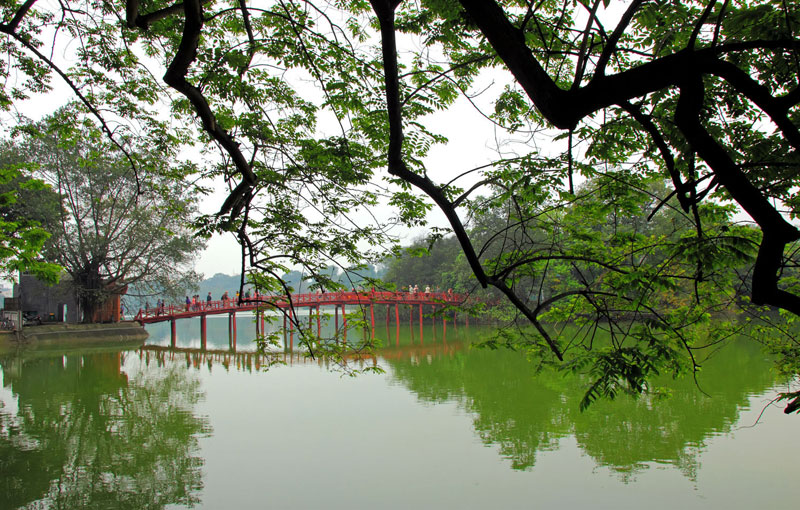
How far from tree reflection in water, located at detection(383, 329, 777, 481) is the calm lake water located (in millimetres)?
28

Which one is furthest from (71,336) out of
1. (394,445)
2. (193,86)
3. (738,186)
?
(738,186)

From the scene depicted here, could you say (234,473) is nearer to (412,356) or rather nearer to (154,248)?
(412,356)

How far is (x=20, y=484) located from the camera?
4.21 m

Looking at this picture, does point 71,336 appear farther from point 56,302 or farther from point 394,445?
point 394,445

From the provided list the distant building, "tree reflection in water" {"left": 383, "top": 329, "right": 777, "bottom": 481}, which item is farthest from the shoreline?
"tree reflection in water" {"left": 383, "top": 329, "right": 777, "bottom": 481}

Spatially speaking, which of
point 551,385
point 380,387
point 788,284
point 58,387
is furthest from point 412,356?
point 788,284

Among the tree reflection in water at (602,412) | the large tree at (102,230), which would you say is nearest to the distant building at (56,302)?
the large tree at (102,230)

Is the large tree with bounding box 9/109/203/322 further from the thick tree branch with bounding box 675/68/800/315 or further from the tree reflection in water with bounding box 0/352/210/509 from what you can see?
the thick tree branch with bounding box 675/68/800/315

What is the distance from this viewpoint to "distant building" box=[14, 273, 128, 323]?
17672 millimetres

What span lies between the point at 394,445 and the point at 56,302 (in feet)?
61.5

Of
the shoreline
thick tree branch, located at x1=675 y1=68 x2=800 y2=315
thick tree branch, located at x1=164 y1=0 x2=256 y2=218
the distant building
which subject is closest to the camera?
thick tree branch, located at x1=675 y1=68 x2=800 y2=315

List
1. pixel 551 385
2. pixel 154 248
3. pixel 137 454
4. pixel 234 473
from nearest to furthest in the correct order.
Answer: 1. pixel 234 473
2. pixel 137 454
3. pixel 551 385
4. pixel 154 248

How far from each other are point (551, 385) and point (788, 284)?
519 cm

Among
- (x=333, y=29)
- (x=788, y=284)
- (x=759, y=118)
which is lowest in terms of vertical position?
(x=788, y=284)
